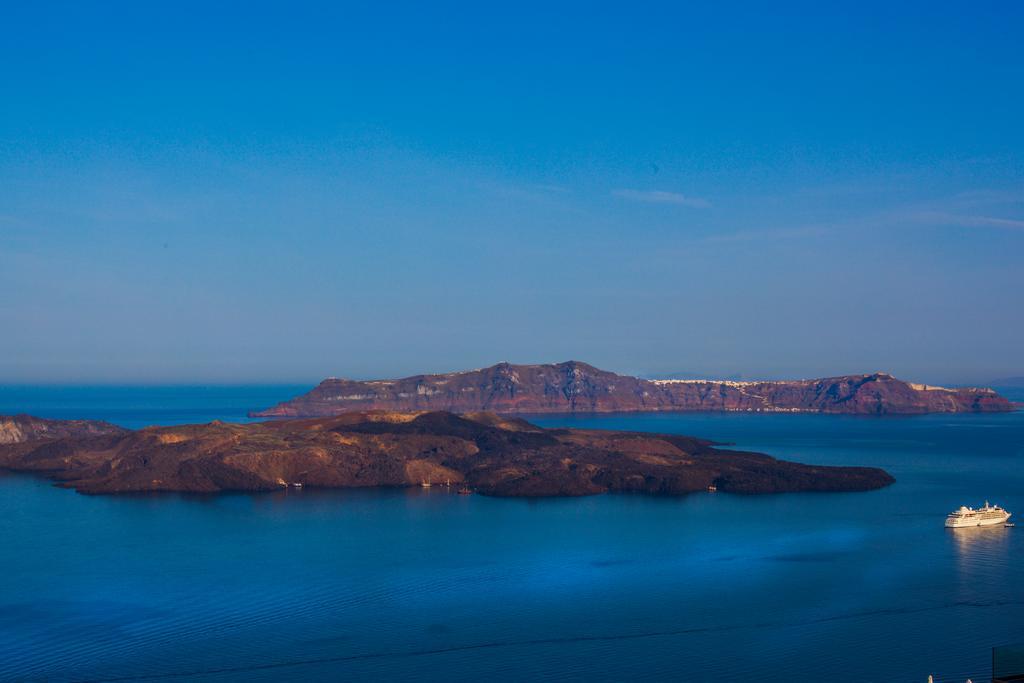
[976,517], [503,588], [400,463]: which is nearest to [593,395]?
[400,463]

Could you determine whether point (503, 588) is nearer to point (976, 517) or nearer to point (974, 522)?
point (974, 522)

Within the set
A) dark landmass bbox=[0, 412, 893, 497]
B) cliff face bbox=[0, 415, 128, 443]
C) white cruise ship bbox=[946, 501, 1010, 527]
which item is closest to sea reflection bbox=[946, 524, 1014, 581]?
white cruise ship bbox=[946, 501, 1010, 527]

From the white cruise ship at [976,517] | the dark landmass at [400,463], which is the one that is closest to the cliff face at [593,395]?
the dark landmass at [400,463]

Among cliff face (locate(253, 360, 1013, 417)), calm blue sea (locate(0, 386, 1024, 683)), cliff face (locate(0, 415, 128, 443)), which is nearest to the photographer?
calm blue sea (locate(0, 386, 1024, 683))

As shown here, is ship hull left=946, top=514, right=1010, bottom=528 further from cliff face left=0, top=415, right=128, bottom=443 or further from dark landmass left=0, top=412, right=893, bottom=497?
cliff face left=0, top=415, right=128, bottom=443

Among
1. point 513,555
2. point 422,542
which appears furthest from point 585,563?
point 422,542

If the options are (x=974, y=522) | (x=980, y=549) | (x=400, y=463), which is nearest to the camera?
(x=980, y=549)

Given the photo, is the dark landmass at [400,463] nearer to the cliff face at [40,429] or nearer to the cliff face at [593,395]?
the cliff face at [40,429]
